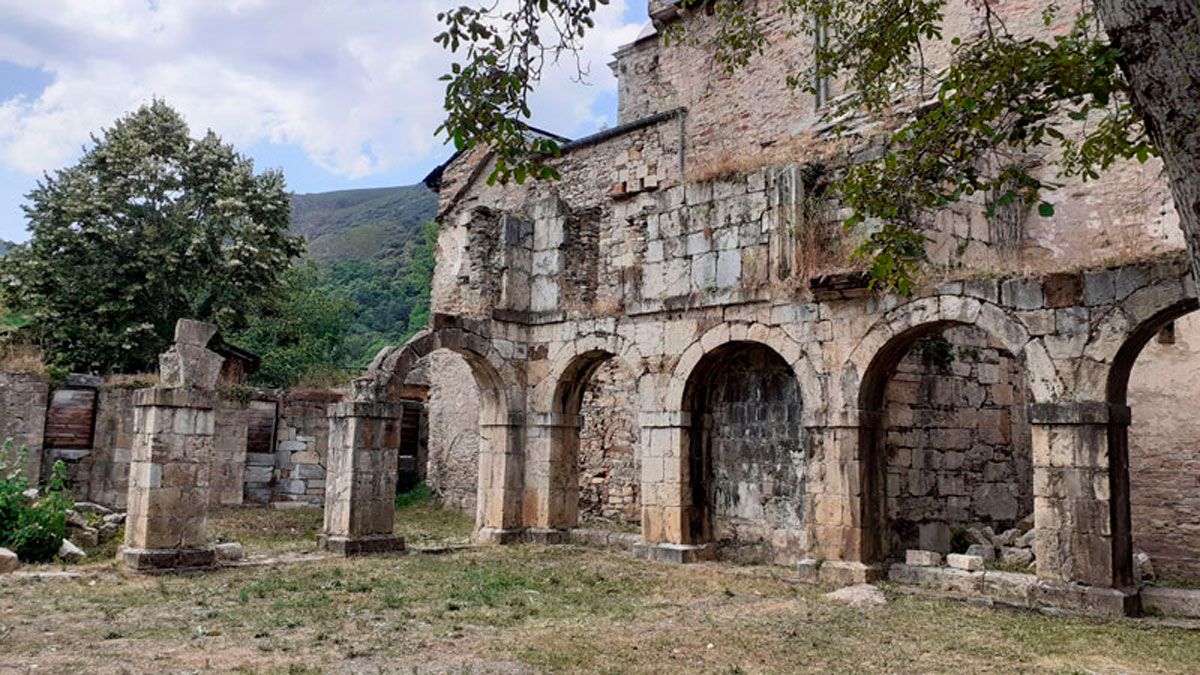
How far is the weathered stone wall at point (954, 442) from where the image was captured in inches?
435

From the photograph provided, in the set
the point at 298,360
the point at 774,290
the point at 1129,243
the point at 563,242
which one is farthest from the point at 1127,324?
the point at 298,360

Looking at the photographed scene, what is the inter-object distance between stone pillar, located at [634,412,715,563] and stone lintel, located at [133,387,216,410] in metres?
5.49

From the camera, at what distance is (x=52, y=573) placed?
929 cm

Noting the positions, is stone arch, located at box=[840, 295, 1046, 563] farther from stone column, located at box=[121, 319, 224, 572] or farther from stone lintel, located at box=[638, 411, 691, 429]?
stone column, located at box=[121, 319, 224, 572]

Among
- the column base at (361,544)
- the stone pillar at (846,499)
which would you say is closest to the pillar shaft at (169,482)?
the column base at (361,544)

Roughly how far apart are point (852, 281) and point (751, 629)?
4207 mm

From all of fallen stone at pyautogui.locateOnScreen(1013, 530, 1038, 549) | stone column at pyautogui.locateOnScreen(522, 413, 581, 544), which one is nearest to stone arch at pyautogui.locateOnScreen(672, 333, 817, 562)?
stone column at pyautogui.locateOnScreen(522, 413, 581, 544)

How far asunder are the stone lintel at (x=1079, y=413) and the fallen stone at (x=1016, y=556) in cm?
256

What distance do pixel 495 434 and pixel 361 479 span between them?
240 centimetres

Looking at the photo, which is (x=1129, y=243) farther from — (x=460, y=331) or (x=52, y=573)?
(x=52, y=573)

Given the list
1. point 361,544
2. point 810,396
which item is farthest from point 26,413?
point 810,396

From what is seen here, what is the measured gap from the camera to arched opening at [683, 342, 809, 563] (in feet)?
38.4

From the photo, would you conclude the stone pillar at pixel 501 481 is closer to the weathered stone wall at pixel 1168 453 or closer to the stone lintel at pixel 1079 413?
the stone lintel at pixel 1079 413

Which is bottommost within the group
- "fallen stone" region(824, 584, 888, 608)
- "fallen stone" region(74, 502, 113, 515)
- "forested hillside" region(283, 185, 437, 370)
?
"fallen stone" region(824, 584, 888, 608)
